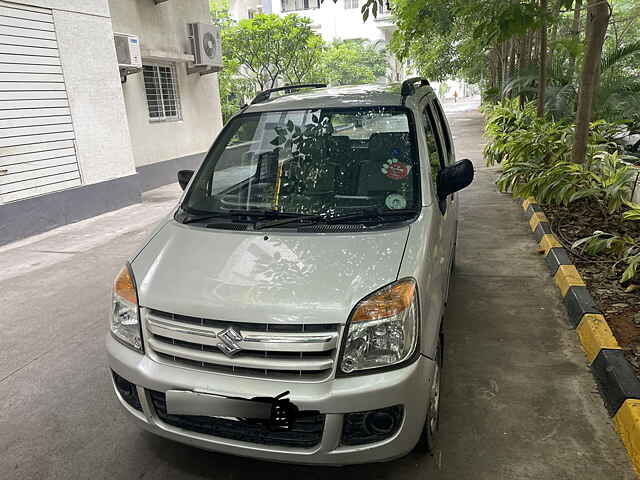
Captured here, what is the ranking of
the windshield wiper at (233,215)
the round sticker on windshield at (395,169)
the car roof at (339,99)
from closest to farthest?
the windshield wiper at (233,215), the round sticker on windshield at (395,169), the car roof at (339,99)

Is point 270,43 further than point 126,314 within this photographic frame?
Yes

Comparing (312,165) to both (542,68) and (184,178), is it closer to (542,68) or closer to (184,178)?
(184,178)

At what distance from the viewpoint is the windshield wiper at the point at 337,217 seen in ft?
8.70

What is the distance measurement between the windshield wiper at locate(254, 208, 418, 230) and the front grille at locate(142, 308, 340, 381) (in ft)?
2.26

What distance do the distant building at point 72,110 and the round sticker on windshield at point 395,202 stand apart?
6.17 meters

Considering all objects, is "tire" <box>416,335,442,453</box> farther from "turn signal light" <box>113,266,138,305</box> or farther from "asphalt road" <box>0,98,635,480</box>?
"turn signal light" <box>113,266,138,305</box>

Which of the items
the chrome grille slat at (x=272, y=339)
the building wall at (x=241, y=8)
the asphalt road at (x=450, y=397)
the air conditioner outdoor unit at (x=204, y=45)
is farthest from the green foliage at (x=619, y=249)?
the building wall at (x=241, y=8)

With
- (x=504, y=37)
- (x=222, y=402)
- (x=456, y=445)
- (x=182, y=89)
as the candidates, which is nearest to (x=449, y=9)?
(x=504, y=37)

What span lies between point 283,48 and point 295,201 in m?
18.1

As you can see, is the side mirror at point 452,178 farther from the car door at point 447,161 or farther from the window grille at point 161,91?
the window grille at point 161,91

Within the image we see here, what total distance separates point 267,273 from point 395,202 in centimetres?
87

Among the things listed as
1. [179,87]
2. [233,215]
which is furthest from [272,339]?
[179,87]

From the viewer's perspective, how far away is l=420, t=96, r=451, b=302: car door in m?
2.73

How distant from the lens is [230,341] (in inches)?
82.7
